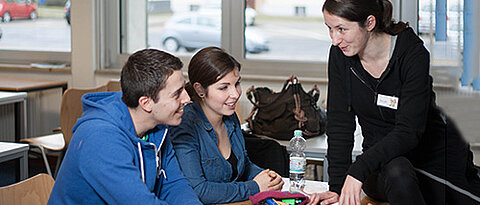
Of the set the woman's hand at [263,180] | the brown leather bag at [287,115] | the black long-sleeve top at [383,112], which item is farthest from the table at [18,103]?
the black long-sleeve top at [383,112]

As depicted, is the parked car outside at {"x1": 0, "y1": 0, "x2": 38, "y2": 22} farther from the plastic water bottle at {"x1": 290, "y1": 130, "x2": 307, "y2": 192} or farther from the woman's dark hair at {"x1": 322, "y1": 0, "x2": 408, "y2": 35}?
the woman's dark hair at {"x1": 322, "y1": 0, "x2": 408, "y2": 35}

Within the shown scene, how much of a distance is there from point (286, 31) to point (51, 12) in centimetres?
211

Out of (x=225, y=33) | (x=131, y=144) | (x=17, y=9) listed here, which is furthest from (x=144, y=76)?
(x=17, y=9)

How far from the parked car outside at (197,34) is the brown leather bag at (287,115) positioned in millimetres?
1524

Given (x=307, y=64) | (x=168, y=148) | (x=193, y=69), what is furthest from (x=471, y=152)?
(x=307, y=64)

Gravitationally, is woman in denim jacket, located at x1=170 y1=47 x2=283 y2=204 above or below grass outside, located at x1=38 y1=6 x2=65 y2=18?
below

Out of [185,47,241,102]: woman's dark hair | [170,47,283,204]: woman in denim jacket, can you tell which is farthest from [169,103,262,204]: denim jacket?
[185,47,241,102]: woman's dark hair

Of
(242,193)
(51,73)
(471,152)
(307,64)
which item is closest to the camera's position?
(471,152)

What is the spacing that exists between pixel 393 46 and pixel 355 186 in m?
0.47

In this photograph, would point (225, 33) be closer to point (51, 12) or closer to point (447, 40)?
point (51, 12)

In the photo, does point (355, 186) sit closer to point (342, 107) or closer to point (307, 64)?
point (342, 107)

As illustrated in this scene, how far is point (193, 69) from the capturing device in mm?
2148

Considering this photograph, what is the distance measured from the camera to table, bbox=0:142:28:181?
2.80m

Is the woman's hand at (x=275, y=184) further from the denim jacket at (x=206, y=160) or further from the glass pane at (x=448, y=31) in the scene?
the glass pane at (x=448, y=31)
